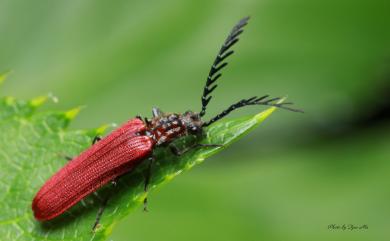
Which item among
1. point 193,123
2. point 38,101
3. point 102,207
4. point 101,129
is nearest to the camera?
point 102,207

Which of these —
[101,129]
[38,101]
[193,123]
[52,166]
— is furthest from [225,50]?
[52,166]

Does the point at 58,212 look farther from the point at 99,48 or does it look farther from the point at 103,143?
the point at 99,48

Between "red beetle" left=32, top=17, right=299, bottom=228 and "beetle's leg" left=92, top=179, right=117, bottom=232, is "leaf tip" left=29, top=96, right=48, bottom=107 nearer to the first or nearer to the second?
"red beetle" left=32, top=17, right=299, bottom=228

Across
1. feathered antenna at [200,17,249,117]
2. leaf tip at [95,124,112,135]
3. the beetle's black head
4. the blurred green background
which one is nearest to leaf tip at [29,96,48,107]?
leaf tip at [95,124,112,135]

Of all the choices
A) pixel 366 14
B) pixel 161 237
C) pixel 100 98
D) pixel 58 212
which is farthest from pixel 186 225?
pixel 366 14

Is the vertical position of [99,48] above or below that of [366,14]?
above

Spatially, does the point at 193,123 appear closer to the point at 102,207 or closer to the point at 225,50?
the point at 225,50
